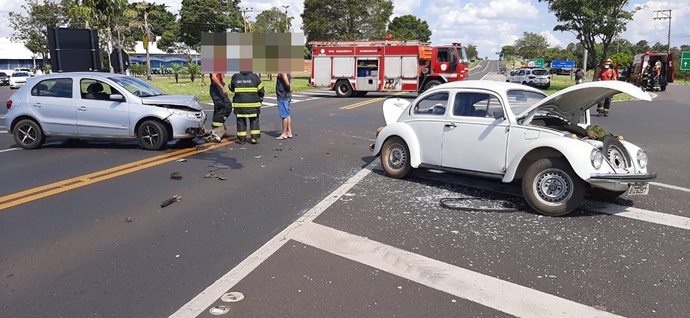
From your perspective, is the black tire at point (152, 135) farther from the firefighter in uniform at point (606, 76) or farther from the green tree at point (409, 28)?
the green tree at point (409, 28)

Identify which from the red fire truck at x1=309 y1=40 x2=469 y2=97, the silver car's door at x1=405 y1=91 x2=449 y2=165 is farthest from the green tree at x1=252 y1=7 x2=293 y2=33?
the silver car's door at x1=405 y1=91 x2=449 y2=165

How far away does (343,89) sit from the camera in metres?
28.2

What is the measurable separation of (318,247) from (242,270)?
0.85m

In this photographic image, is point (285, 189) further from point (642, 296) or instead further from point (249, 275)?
point (642, 296)

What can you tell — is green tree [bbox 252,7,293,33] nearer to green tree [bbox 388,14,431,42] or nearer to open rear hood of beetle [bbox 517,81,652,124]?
green tree [bbox 388,14,431,42]

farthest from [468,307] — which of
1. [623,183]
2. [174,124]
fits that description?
[174,124]

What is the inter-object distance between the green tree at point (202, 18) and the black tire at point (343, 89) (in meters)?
32.6

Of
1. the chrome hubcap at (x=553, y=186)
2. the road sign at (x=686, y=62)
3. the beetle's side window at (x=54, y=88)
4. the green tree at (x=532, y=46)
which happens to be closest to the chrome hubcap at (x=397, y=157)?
the chrome hubcap at (x=553, y=186)

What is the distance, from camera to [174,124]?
31.9 ft

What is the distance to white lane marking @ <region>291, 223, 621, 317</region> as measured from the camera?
367 cm

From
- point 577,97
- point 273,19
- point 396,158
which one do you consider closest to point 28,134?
point 396,158

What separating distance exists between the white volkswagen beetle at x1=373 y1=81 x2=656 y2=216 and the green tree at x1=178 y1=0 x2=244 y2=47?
5278cm

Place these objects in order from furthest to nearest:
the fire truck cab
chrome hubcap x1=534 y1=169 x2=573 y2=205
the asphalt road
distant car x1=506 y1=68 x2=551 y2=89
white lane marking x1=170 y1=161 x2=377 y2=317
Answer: distant car x1=506 y1=68 x2=551 y2=89 < the fire truck cab < chrome hubcap x1=534 y1=169 x2=573 y2=205 < the asphalt road < white lane marking x1=170 y1=161 x2=377 y2=317

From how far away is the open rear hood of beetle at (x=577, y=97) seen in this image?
220 inches
